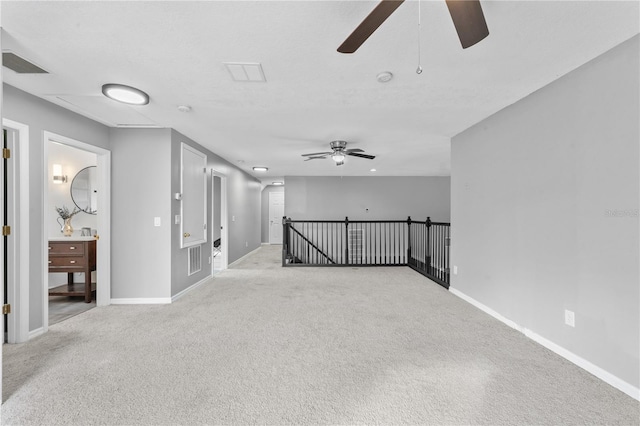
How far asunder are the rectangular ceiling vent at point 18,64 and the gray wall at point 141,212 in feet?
4.94

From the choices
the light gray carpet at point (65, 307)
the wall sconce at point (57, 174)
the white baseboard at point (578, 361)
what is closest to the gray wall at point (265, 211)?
the wall sconce at point (57, 174)

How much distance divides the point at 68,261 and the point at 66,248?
176 millimetres

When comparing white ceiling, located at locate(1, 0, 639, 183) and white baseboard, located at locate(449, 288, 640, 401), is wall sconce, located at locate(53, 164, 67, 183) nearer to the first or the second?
white ceiling, located at locate(1, 0, 639, 183)

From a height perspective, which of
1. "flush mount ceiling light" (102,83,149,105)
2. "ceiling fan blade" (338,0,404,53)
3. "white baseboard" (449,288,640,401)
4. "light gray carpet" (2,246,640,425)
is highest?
"flush mount ceiling light" (102,83,149,105)

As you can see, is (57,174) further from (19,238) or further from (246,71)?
(246,71)

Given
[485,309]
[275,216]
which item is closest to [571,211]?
[485,309]

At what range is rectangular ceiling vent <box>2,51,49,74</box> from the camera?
6.67 feet

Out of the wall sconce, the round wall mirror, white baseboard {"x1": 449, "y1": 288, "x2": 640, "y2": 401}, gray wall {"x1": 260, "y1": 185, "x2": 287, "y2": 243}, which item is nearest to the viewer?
white baseboard {"x1": 449, "y1": 288, "x2": 640, "y2": 401}

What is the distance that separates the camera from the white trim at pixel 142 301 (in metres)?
3.73

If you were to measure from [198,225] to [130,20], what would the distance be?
338 centimetres

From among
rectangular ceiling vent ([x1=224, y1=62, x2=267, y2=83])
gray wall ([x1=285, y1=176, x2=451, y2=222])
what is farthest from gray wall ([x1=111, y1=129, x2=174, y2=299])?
gray wall ([x1=285, y1=176, x2=451, y2=222])

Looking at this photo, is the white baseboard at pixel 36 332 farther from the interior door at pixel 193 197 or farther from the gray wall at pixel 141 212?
the interior door at pixel 193 197

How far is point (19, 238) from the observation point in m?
2.58

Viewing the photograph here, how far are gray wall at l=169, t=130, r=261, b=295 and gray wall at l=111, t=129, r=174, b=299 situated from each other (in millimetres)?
119
